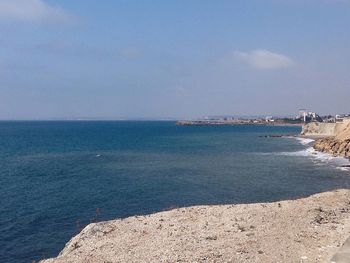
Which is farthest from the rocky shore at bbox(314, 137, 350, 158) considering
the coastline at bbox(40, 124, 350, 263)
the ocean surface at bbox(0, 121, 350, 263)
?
the coastline at bbox(40, 124, 350, 263)

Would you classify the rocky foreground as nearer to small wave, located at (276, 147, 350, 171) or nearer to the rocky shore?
small wave, located at (276, 147, 350, 171)

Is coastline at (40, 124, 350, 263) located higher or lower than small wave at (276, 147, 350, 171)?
higher

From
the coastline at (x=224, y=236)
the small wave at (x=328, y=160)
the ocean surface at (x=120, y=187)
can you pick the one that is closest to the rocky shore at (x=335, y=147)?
the small wave at (x=328, y=160)

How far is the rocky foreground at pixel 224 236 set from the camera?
60.5 feet

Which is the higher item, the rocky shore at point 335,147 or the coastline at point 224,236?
the coastline at point 224,236

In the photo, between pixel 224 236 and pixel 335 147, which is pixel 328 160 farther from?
pixel 224 236

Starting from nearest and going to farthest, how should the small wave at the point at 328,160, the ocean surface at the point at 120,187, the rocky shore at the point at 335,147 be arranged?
1. the ocean surface at the point at 120,187
2. the small wave at the point at 328,160
3. the rocky shore at the point at 335,147

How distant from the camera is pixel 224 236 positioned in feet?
68.7

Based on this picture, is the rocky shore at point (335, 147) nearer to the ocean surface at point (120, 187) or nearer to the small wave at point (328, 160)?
the small wave at point (328, 160)

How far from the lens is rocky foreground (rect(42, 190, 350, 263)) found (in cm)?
1844

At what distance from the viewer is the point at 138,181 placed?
5044 cm

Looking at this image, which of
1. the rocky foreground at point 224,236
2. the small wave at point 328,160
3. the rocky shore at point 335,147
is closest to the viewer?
the rocky foreground at point 224,236

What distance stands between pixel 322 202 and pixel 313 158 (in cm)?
4962

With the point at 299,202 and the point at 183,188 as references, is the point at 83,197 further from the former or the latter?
the point at 299,202
